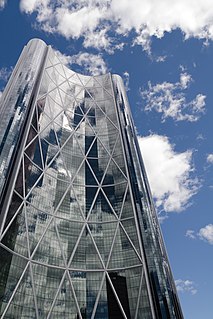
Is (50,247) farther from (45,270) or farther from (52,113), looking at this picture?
(52,113)

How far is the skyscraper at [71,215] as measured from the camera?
43875mm

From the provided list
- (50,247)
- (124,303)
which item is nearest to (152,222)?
(124,303)

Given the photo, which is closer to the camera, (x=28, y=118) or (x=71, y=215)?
(x=71, y=215)

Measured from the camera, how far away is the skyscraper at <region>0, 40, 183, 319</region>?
144ft

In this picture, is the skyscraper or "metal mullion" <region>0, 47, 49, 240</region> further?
"metal mullion" <region>0, 47, 49, 240</region>

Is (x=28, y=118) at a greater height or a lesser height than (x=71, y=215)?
greater

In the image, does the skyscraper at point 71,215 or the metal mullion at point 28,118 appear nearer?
the skyscraper at point 71,215

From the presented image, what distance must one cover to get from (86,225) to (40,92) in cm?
3075

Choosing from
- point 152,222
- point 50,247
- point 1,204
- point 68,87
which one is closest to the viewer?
point 1,204

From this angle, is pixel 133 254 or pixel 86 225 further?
pixel 86 225

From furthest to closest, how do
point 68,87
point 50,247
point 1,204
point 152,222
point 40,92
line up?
point 68,87
point 40,92
point 152,222
point 50,247
point 1,204

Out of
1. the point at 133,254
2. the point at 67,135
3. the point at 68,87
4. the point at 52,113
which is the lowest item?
the point at 133,254

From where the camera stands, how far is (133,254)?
50.3 m

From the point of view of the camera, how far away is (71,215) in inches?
2190
